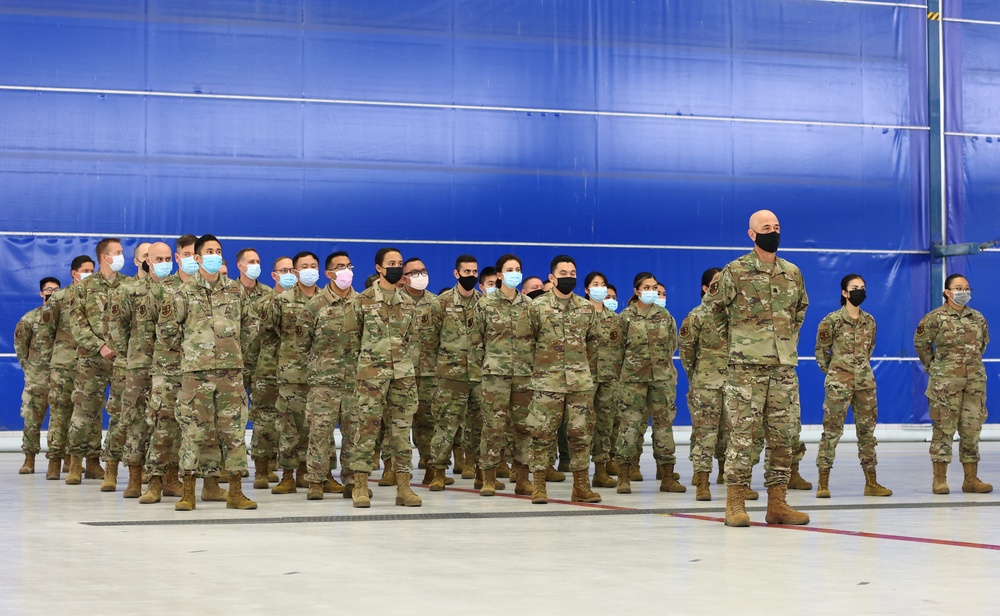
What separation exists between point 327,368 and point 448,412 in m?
1.59

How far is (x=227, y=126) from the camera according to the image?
58.4ft

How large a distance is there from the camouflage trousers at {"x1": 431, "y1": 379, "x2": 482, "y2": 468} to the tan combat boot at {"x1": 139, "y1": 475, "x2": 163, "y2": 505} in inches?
91.5

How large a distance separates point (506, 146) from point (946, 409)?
9.05 metres

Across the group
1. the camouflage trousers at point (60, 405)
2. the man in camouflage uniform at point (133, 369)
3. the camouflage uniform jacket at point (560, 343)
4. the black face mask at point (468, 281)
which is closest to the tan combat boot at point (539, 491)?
the camouflage uniform jacket at point (560, 343)

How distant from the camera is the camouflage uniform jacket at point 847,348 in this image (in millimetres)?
10641

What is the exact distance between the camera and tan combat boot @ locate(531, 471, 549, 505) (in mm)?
9727

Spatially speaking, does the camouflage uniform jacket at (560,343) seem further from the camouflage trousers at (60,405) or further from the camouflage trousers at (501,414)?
the camouflage trousers at (60,405)

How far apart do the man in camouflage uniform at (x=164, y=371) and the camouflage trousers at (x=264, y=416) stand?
152 centimetres

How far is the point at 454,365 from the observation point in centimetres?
1152

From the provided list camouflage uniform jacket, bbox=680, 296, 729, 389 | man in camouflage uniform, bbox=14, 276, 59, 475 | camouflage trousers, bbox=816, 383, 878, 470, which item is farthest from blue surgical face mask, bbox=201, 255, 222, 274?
camouflage trousers, bbox=816, 383, 878, 470

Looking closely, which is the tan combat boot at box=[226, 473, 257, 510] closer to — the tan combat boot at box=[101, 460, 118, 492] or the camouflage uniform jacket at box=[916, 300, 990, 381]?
the tan combat boot at box=[101, 460, 118, 492]

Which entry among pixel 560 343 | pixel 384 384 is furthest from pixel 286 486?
pixel 560 343

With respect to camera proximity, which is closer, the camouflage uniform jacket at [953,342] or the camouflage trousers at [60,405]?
the camouflage uniform jacket at [953,342]

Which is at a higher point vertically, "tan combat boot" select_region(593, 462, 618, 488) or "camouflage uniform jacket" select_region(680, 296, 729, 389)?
"camouflage uniform jacket" select_region(680, 296, 729, 389)
